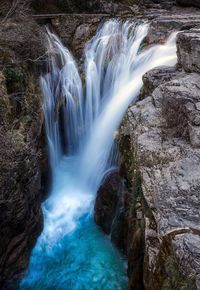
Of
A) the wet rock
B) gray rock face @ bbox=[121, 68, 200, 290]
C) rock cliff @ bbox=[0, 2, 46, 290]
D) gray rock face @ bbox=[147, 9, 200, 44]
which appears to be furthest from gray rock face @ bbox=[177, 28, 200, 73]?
rock cliff @ bbox=[0, 2, 46, 290]

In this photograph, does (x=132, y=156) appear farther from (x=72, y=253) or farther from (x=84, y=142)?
(x=84, y=142)

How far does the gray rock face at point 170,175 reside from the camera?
3283 millimetres

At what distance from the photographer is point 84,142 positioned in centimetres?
899

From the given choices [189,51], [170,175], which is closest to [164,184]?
[170,175]

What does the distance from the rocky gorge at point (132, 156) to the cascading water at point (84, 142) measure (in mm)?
318

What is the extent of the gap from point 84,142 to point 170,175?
198 inches

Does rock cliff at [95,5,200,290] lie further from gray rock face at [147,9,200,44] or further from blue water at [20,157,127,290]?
gray rock face at [147,9,200,44]

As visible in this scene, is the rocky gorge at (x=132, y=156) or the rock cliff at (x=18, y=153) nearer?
the rocky gorge at (x=132, y=156)

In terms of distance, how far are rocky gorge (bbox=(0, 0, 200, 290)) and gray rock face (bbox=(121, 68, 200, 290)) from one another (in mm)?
11

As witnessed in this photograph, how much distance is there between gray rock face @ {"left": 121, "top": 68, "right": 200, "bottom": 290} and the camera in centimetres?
328

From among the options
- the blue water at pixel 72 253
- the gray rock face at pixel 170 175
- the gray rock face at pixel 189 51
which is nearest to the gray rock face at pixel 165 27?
the gray rock face at pixel 189 51

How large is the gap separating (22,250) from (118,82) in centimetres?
453

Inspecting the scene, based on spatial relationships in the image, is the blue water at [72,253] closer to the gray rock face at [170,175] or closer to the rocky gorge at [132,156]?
the rocky gorge at [132,156]

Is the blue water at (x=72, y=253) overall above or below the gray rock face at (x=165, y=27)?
below
